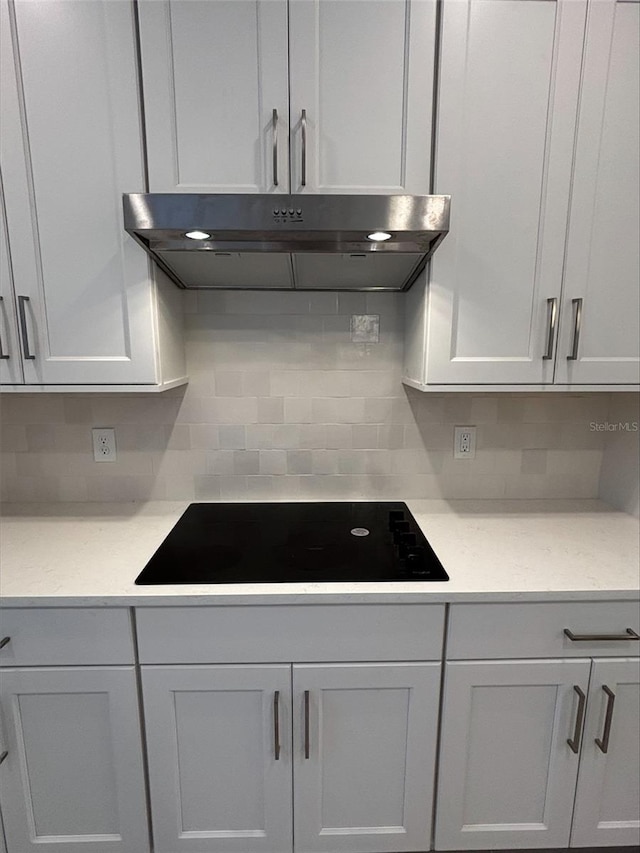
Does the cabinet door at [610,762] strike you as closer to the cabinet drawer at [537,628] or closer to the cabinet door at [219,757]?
the cabinet drawer at [537,628]

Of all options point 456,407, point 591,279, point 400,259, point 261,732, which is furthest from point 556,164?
→ point 261,732

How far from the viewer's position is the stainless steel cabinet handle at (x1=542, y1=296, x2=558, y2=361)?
1174mm

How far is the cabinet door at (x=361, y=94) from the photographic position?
3.39 ft

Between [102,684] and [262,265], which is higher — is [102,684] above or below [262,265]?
below

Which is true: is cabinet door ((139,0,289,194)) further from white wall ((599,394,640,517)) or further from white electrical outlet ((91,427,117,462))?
white wall ((599,394,640,517))

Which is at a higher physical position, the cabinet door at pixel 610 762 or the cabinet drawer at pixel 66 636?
the cabinet drawer at pixel 66 636

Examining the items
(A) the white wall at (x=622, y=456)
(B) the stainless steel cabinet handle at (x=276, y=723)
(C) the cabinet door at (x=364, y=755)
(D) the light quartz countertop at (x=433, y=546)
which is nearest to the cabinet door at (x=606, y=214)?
(A) the white wall at (x=622, y=456)

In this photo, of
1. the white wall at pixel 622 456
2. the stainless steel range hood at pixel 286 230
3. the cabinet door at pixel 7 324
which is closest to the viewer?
the stainless steel range hood at pixel 286 230

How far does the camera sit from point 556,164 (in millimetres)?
1121

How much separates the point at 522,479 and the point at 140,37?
1.81 meters

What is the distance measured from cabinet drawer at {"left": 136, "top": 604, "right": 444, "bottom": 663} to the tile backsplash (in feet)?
1.95

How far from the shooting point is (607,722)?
3.55ft

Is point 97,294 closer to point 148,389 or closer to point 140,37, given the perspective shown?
point 148,389

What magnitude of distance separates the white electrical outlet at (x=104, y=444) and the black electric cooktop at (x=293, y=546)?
362mm
